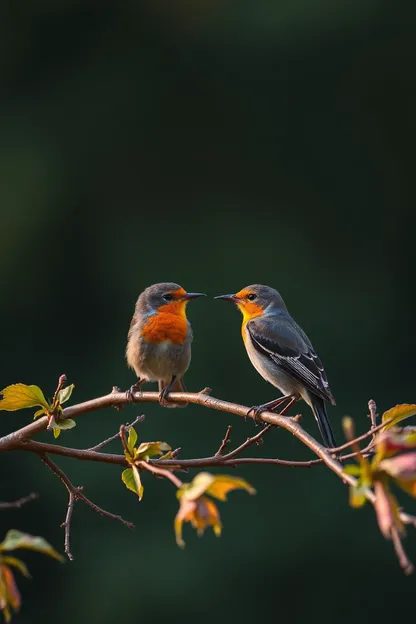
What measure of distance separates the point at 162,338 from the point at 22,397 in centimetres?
230

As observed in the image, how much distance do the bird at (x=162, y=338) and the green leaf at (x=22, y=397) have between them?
2.10m

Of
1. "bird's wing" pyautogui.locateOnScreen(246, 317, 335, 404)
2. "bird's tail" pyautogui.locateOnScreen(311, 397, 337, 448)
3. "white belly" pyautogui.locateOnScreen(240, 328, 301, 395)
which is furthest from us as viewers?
"white belly" pyautogui.locateOnScreen(240, 328, 301, 395)

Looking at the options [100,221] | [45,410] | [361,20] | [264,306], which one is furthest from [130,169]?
[45,410]

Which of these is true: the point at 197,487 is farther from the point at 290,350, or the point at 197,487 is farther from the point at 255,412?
the point at 290,350

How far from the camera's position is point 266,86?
22.6 m

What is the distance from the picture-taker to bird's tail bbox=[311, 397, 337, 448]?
4.69 m

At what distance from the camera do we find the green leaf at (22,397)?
262 cm

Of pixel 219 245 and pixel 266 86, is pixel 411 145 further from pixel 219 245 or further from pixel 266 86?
pixel 219 245

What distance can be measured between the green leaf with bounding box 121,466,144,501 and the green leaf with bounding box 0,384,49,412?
359mm

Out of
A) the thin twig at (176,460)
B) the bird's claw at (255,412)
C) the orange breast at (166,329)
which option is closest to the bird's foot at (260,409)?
the bird's claw at (255,412)

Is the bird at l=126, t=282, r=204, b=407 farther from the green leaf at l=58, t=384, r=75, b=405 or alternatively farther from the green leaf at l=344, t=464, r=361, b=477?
the green leaf at l=344, t=464, r=361, b=477

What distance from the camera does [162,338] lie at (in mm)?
4938

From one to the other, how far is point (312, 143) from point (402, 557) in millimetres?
20958

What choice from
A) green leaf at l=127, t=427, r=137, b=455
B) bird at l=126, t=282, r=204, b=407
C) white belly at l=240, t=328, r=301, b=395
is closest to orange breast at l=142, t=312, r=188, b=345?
bird at l=126, t=282, r=204, b=407
